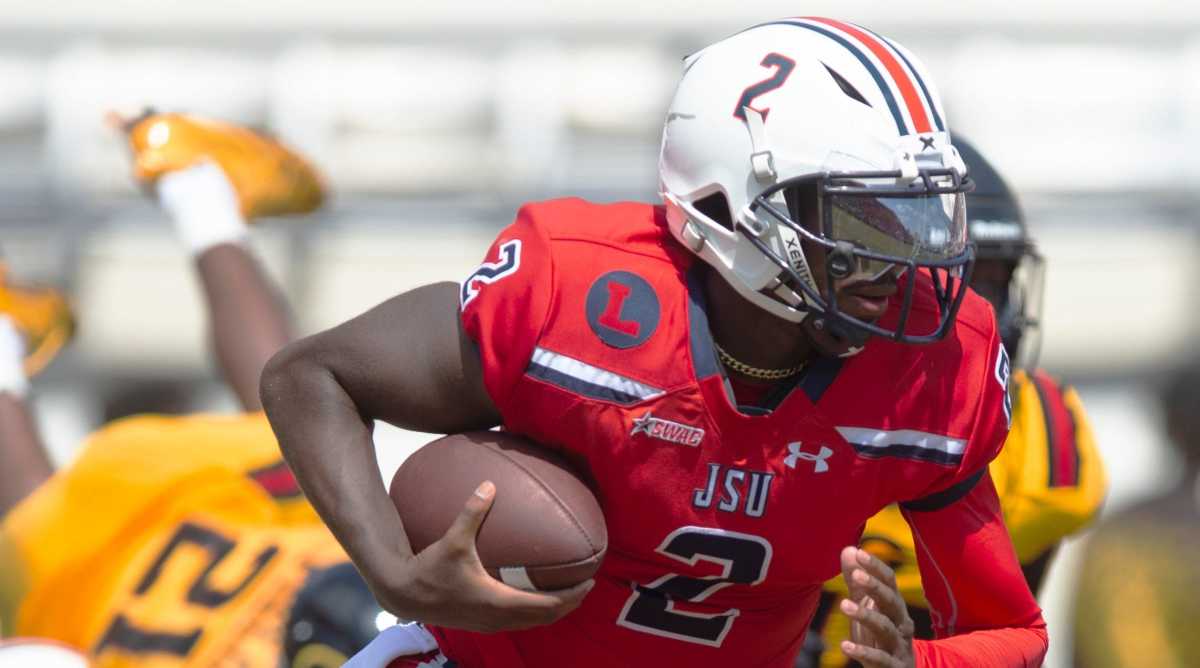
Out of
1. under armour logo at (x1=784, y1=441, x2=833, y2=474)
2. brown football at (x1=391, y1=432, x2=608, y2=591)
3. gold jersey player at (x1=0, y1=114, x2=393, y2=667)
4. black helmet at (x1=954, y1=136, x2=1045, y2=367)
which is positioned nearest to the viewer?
brown football at (x1=391, y1=432, x2=608, y2=591)

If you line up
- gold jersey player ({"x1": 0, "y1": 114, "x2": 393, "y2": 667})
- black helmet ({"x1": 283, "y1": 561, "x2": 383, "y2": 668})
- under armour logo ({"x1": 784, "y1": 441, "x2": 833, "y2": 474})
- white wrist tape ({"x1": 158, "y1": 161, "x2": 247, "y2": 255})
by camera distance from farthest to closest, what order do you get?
white wrist tape ({"x1": 158, "y1": 161, "x2": 247, "y2": 255}) → gold jersey player ({"x1": 0, "y1": 114, "x2": 393, "y2": 667}) → black helmet ({"x1": 283, "y1": 561, "x2": 383, "y2": 668}) → under armour logo ({"x1": 784, "y1": 441, "x2": 833, "y2": 474})

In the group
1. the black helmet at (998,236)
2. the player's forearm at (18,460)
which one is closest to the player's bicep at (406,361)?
the black helmet at (998,236)

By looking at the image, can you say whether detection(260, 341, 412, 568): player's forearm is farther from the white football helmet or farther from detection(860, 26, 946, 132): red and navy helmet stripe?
detection(860, 26, 946, 132): red and navy helmet stripe

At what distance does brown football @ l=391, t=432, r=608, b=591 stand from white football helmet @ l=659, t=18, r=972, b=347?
1.21 ft

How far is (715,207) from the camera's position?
240 cm

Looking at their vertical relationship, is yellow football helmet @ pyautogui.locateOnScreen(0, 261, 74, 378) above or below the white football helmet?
below

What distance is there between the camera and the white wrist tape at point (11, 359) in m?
4.82

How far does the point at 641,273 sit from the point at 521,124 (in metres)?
5.28

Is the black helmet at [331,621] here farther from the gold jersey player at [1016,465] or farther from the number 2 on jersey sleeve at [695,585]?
the number 2 on jersey sleeve at [695,585]

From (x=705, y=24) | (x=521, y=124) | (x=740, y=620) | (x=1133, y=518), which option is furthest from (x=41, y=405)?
(x=740, y=620)

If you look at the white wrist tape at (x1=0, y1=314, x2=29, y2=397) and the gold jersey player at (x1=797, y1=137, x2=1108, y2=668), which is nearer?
the gold jersey player at (x1=797, y1=137, x2=1108, y2=668)

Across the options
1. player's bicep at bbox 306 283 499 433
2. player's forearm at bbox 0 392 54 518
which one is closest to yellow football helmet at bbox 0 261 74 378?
player's forearm at bbox 0 392 54 518

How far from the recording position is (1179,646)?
3.84 m

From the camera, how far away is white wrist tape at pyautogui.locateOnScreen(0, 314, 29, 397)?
482 cm
